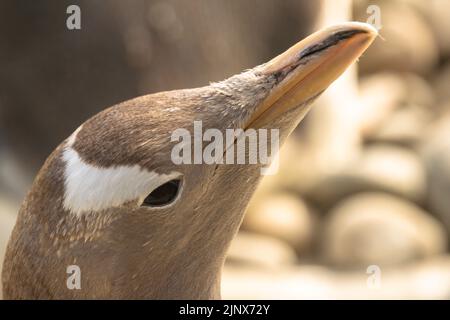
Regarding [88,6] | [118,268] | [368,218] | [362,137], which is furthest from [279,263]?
[118,268]

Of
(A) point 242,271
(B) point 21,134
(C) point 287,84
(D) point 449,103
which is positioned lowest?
(C) point 287,84

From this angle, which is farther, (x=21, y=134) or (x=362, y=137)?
(x=362, y=137)

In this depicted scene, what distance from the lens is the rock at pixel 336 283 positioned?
146 cm

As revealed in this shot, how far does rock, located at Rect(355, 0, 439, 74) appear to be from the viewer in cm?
206

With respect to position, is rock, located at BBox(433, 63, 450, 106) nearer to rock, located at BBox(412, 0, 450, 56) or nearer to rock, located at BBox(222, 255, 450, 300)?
rock, located at BBox(412, 0, 450, 56)

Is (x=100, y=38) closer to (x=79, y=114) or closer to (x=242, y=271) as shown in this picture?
(x=79, y=114)

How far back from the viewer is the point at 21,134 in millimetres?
1419

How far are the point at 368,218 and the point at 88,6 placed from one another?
2.06ft

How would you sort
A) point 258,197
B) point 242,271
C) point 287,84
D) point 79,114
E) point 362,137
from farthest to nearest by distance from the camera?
point 362,137
point 258,197
point 242,271
point 79,114
point 287,84

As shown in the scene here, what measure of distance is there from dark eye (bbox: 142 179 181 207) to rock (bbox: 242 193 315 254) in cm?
106
